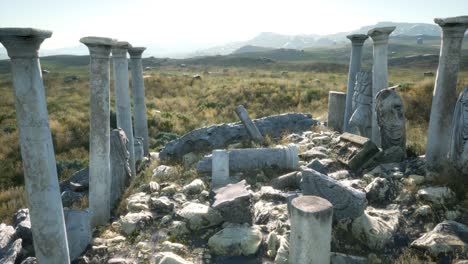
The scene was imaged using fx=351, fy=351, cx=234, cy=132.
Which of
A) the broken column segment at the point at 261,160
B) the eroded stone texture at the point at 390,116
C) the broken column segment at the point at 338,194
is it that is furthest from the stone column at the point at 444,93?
the broken column segment at the point at 261,160

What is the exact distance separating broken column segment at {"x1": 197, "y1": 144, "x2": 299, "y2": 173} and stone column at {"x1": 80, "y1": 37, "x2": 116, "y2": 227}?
10.3ft

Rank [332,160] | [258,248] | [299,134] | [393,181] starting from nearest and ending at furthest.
A: [258,248]
[393,181]
[332,160]
[299,134]

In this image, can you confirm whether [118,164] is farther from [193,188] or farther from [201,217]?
[201,217]

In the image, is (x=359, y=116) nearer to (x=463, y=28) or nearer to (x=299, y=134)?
(x=299, y=134)

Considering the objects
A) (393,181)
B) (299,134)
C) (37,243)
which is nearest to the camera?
(37,243)

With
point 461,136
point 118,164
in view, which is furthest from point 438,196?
point 118,164

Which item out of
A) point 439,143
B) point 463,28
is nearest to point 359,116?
point 439,143

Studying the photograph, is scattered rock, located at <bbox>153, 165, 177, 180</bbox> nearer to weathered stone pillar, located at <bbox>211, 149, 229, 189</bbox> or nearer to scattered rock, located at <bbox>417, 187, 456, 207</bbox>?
weathered stone pillar, located at <bbox>211, 149, 229, 189</bbox>

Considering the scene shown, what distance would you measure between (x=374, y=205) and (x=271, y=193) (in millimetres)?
2164

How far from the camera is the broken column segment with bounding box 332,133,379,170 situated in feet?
30.1

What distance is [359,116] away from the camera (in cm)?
1092

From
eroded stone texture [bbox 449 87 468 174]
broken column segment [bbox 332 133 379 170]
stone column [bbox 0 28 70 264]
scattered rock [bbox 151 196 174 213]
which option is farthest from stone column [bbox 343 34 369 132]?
stone column [bbox 0 28 70 264]

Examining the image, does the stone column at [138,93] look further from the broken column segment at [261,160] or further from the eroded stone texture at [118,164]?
the broken column segment at [261,160]

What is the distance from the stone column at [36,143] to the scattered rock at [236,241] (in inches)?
93.1
